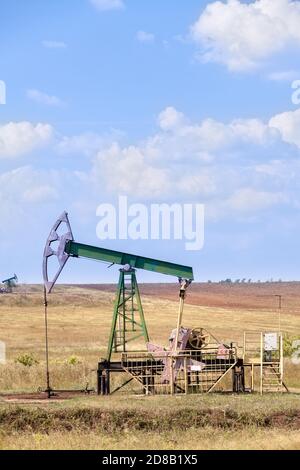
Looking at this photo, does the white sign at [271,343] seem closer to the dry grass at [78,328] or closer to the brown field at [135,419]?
the brown field at [135,419]

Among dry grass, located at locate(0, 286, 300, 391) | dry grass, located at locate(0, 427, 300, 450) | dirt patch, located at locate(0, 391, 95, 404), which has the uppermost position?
dry grass, located at locate(0, 286, 300, 391)

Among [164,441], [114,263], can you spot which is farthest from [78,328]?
[164,441]

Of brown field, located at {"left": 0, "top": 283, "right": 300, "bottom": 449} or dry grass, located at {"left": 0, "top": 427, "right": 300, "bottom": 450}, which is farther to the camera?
brown field, located at {"left": 0, "top": 283, "right": 300, "bottom": 449}

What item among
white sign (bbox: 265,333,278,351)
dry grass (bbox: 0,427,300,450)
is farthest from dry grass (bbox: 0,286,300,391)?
dry grass (bbox: 0,427,300,450)

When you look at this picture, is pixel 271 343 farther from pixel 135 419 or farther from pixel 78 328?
pixel 78 328

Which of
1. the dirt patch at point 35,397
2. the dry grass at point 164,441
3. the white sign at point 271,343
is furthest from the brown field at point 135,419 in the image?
the white sign at point 271,343

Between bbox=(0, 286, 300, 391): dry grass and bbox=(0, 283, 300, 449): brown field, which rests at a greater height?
bbox=(0, 286, 300, 391): dry grass

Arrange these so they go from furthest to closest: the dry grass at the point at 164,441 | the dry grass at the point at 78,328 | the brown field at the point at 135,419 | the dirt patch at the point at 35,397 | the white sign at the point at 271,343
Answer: the dry grass at the point at 78,328 → the white sign at the point at 271,343 → the dirt patch at the point at 35,397 → the brown field at the point at 135,419 → the dry grass at the point at 164,441

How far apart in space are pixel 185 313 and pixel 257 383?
47.7 metres

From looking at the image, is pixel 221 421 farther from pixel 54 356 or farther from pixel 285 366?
pixel 54 356

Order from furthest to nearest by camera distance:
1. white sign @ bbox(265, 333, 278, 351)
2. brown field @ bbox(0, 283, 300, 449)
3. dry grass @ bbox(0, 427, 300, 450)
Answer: white sign @ bbox(265, 333, 278, 351), brown field @ bbox(0, 283, 300, 449), dry grass @ bbox(0, 427, 300, 450)

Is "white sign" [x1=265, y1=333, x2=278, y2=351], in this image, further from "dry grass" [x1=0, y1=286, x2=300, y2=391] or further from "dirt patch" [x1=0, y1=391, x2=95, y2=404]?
"dirt patch" [x1=0, y1=391, x2=95, y2=404]

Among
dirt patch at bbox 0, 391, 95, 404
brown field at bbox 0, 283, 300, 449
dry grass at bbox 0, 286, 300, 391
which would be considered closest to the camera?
brown field at bbox 0, 283, 300, 449
